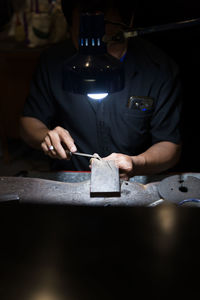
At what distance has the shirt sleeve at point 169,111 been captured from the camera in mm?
1735

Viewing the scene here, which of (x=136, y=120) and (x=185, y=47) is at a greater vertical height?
(x=185, y=47)

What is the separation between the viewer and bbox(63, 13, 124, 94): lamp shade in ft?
2.92

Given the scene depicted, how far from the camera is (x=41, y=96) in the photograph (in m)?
1.86

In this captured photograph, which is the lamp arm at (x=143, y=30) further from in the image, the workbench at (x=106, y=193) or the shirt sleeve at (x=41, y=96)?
the shirt sleeve at (x=41, y=96)

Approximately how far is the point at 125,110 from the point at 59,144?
0.53 m

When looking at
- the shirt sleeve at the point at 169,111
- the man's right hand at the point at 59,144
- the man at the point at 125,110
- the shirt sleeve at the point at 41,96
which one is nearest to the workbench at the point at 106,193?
the man's right hand at the point at 59,144

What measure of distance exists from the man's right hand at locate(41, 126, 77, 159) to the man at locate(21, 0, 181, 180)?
14 centimetres

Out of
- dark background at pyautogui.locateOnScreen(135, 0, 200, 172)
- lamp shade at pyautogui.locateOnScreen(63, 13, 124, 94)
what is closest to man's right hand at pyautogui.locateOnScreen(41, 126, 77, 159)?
lamp shade at pyautogui.locateOnScreen(63, 13, 124, 94)

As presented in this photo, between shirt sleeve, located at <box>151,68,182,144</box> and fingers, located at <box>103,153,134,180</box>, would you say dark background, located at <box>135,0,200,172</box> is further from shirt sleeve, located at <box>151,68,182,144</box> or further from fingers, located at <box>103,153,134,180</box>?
fingers, located at <box>103,153,134,180</box>

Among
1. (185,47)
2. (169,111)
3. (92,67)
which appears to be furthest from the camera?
(185,47)

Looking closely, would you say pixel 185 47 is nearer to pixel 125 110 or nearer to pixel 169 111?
pixel 169 111

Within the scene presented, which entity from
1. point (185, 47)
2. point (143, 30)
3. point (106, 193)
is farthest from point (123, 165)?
point (185, 47)

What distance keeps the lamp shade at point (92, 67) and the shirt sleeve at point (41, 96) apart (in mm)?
890

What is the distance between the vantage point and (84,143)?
187 cm
